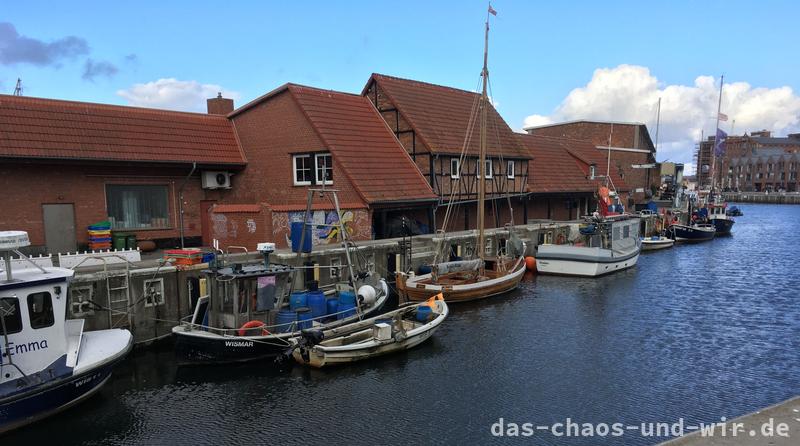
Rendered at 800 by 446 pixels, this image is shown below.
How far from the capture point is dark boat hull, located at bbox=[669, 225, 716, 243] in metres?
47.5

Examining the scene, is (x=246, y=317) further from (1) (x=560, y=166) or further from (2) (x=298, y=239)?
(1) (x=560, y=166)

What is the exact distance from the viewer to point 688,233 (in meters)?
47.6

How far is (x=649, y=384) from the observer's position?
13633 millimetres

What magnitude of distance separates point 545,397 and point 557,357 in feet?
10.2

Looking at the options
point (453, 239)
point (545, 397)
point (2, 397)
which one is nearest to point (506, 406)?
point (545, 397)

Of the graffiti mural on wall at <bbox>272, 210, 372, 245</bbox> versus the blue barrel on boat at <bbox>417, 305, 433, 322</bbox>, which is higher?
the graffiti mural on wall at <bbox>272, 210, 372, 245</bbox>

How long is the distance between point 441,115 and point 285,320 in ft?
69.0

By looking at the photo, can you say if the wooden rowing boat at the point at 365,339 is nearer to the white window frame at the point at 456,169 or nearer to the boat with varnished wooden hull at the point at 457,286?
the boat with varnished wooden hull at the point at 457,286

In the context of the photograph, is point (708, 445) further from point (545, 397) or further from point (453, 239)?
point (453, 239)

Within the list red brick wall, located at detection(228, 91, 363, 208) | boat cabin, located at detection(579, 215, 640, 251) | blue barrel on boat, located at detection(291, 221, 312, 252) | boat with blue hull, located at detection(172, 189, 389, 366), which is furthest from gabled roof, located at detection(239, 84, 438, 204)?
boat cabin, located at detection(579, 215, 640, 251)

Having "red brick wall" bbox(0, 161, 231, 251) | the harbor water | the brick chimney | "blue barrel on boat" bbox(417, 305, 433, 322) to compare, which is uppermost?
the brick chimney

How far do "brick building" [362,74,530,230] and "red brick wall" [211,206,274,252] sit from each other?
1077cm

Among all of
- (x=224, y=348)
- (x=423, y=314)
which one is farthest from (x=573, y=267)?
(x=224, y=348)

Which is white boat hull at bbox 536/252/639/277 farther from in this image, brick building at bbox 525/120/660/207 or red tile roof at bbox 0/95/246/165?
brick building at bbox 525/120/660/207
